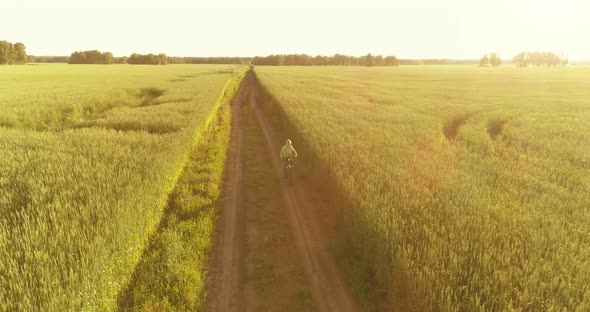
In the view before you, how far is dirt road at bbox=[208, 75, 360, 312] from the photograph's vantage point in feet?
20.0

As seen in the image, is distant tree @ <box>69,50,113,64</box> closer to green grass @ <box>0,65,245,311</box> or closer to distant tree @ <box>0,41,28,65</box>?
distant tree @ <box>0,41,28,65</box>

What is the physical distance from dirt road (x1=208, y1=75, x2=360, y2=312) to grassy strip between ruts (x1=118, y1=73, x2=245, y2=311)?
0.39 m

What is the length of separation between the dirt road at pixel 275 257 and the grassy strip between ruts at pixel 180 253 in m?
0.39

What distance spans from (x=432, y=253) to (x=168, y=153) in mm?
9205

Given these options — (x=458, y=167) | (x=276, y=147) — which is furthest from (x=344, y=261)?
(x=276, y=147)

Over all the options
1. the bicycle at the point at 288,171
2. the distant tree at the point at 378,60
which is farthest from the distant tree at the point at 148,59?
the bicycle at the point at 288,171

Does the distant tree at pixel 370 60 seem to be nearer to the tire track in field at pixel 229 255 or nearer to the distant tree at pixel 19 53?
the distant tree at pixel 19 53

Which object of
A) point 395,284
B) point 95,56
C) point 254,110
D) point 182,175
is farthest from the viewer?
point 95,56

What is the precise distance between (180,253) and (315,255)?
10.4 ft

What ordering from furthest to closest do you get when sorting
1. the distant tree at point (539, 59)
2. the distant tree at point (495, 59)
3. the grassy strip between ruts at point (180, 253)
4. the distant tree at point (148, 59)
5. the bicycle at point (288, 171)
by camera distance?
the distant tree at point (495, 59) < the distant tree at point (539, 59) < the distant tree at point (148, 59) < the bicycle at point (288, 171) < the grassy strip between ruts at point (180, 253)

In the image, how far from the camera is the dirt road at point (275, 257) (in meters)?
6.08

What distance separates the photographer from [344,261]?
7.05 meters

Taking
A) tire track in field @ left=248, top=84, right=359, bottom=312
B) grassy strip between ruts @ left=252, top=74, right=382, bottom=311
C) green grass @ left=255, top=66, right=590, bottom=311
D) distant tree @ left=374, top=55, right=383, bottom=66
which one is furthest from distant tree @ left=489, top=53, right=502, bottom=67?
tire track in field @ left=248, top=84, right=359, bottom=312

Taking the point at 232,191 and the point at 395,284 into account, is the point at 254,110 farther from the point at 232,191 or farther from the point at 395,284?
the point at 395,284
